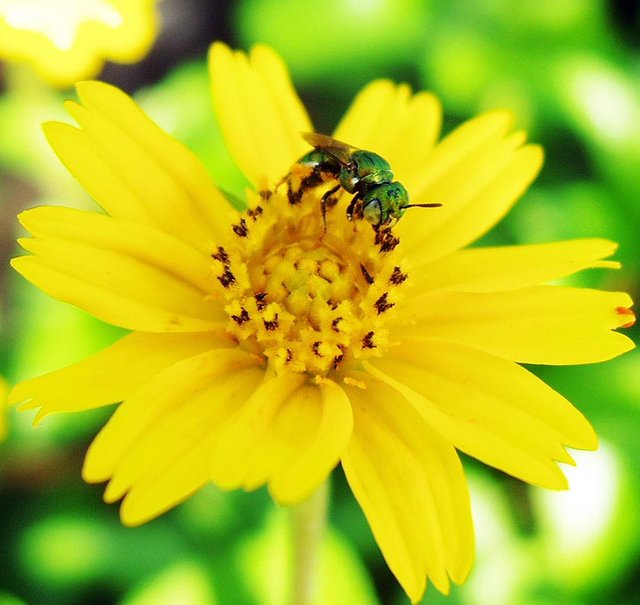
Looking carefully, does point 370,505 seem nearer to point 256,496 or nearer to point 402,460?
point 402,460

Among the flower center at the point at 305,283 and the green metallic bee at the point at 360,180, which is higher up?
the green metallic bee at the point at 360,180

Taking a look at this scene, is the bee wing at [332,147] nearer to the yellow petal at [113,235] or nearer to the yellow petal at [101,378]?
the yellow petal at [113,235]

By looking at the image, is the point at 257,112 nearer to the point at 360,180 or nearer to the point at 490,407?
the point at 360,180

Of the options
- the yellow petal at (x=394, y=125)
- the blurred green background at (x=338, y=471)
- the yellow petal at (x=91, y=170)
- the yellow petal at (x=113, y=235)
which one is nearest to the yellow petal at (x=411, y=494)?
the yellow petal at (x=113, y=235)

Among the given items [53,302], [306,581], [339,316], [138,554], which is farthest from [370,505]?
[53,302]

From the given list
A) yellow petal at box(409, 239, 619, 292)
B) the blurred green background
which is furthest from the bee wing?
the blurred green background

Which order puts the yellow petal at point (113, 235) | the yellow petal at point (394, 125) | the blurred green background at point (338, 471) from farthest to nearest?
1. the blurred green background at point (338, 471)
2. the yellow petal at point (394, 125)
3. the yellow petal at point (113, 235)
